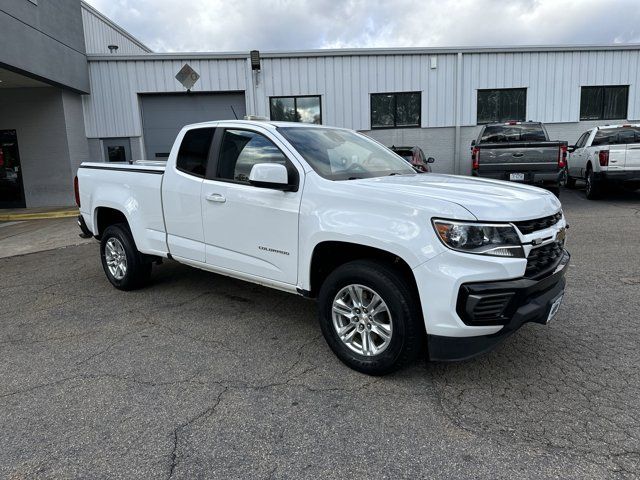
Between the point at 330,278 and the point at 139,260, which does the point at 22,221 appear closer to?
the point at 139,260

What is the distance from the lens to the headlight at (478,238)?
2926 mm

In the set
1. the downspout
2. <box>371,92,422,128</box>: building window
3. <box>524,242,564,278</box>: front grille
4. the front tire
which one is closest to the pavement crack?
the front tire

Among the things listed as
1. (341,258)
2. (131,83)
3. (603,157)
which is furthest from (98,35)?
(341,258)

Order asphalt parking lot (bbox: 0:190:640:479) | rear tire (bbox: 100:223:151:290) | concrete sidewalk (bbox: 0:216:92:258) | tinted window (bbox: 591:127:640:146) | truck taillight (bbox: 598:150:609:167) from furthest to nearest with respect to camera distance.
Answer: tinted window (bbox: 591:127:640:146)
truck taillight (bbox: 598:150:609:167)
concrete sidewalk (bbox: 0:216:92:258)
rear tire (bbox: 100:223:151:290)
asphalt parking lot (bbox: 0:190:640:479)

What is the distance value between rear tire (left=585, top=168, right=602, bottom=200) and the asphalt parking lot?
8414 mm

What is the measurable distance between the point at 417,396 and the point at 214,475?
55.2 inches

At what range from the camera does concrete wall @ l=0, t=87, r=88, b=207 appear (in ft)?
46.9

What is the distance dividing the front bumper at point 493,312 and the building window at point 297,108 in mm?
13987

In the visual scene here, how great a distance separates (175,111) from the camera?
16.0 metres

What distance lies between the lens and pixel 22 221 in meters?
12.8

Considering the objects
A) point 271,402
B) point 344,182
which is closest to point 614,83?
point 344,182

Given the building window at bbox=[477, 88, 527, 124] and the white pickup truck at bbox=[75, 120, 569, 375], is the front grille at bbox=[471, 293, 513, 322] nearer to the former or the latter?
the white pickup truck at bbox=[75, 120, 569, 375]

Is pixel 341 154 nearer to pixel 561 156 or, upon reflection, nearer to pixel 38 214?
pixel 561 156

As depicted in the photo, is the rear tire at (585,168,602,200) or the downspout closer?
the rear tire at (585,168,602,200)
